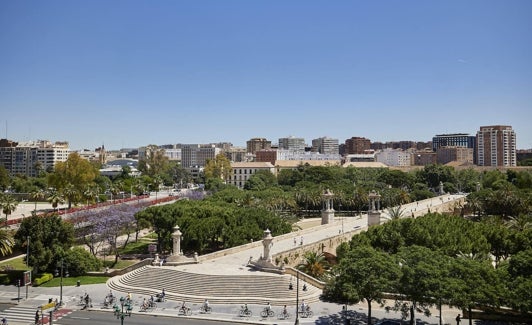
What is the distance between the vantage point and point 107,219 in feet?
196

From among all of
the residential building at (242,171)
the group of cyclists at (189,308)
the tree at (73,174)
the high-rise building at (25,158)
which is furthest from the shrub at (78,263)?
the high-rise building at (25,158)

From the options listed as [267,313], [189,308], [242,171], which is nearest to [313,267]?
[267,313]

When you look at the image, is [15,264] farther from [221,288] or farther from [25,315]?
[221,288]

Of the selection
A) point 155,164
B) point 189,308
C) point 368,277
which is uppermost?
point 155,164

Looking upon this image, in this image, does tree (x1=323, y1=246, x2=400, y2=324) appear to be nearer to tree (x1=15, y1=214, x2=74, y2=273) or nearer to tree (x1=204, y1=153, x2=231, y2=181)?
tree (x1=15, y1=214, x2=74, y2=273)

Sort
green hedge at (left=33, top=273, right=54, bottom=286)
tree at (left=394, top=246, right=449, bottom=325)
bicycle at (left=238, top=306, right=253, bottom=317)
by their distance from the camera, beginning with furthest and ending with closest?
green hedge at (left=33, top=273, right=54, bottom=286)
bicycle at (left=238, top=306, right=253, bottom=317)
tree at (left=394, top=246, right=449, bottom=325)

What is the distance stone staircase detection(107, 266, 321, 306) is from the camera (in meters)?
37.1

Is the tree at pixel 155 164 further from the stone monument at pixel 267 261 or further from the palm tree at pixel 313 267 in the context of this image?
the stone monument at pixel 267 261

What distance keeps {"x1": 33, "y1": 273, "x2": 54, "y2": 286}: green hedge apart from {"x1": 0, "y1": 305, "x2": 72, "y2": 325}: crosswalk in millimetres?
6040

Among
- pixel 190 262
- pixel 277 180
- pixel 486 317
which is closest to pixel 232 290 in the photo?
pixel 190 262

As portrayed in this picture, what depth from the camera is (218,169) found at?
144625 mm

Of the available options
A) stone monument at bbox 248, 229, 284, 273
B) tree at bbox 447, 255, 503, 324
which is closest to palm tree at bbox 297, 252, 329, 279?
stone monument at bbox 248, 229, 284, 273

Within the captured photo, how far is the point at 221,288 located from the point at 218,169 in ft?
352

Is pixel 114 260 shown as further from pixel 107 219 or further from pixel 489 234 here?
pixel 489 234
